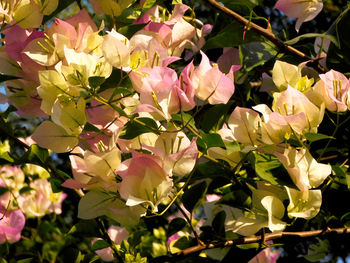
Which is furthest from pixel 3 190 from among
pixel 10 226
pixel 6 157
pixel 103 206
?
pixel 103 206

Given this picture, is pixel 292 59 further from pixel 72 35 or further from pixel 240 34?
pixel 72 35

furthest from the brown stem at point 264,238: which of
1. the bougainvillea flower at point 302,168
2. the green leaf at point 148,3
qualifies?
the green leaf at point 148,3

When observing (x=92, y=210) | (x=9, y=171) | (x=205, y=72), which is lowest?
(x=9, y=171)

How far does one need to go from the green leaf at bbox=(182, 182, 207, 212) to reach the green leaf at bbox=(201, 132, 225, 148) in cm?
8

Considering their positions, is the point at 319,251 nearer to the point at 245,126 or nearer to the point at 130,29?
the point at 245,126

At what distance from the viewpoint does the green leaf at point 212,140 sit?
0.51 meters

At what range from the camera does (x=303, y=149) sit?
531 mm

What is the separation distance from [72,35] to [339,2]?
1.58m

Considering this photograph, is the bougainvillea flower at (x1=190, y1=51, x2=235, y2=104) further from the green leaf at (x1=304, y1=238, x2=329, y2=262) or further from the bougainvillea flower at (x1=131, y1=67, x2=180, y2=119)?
the green leaf at (x1=304, y1=238, x2=329, y2=262)

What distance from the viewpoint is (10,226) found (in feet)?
2.92

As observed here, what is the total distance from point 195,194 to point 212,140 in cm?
10

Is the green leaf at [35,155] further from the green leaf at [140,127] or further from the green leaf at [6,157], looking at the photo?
the green leaf at [140,127]

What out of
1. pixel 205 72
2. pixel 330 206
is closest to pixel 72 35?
pixel 205 72

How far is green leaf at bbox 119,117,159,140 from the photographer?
19.7 inches
